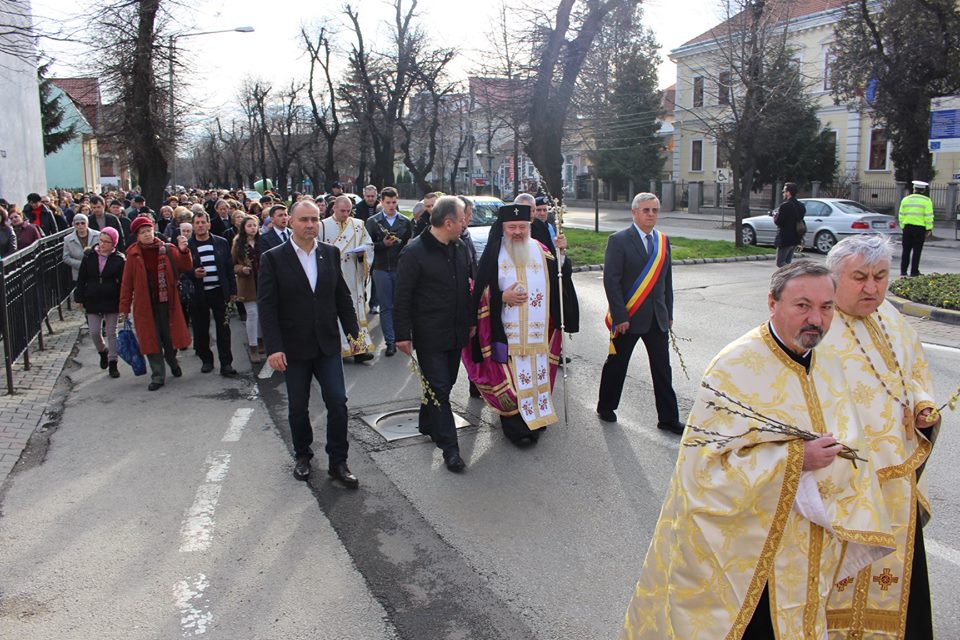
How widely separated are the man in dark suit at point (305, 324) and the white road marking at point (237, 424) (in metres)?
1.16

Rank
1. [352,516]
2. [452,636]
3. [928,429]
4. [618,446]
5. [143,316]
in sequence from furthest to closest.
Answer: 1. [143,316]
2. [618,446]
3. [352,516]
4. [452,636]
5. [928,429]

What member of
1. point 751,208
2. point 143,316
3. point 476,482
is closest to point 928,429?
point 476,482

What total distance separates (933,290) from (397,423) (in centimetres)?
931

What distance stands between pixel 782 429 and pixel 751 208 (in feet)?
143

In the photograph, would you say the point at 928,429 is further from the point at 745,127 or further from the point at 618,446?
the point at 745,127

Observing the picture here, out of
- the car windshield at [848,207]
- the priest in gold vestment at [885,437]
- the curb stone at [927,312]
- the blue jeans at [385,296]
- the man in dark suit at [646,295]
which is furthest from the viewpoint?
the car windshield at [848,207]

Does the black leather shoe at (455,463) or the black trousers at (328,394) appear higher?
the black trousers at (328,394)

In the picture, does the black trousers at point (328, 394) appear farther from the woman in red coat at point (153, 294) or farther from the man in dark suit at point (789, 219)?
the man in dark suit at point (789, 219)

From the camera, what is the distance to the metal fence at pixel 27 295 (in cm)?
830

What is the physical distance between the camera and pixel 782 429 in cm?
259

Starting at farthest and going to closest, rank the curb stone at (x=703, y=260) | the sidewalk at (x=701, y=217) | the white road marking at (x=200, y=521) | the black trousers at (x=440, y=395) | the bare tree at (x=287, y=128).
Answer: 1. the bare tree at (x=287, y=128)
2. the sidewalk at (x=701, y=217)
3. the curb stone at (x=703, y=260)
4. the black trousers at (x=440, y=395)
5. the white road marking at (x=200, y=521)

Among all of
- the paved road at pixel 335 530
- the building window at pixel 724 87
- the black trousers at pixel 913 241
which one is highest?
the building window at pixel 724 87

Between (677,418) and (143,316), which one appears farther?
(143,316)

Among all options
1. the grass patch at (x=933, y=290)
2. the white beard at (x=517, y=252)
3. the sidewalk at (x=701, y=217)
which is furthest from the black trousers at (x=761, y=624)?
the sidewalk at (x=701, y=217)
